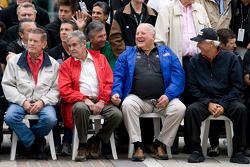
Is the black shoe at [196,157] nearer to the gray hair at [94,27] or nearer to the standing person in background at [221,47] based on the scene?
the standing person in background at [221,47]

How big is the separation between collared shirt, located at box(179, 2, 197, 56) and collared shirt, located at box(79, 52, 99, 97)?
1372 millimetres

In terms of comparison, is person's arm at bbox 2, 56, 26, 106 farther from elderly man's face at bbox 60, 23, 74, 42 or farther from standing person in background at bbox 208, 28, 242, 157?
standing person in background at bbox 208, 28, 242, 157

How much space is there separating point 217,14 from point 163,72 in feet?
5.81

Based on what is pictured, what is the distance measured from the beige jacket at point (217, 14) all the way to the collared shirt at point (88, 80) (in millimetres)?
2226

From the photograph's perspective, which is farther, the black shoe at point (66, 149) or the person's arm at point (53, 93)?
the black shoe at point (66, 149)

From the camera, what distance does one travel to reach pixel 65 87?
10648mm

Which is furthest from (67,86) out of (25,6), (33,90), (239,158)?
(239,158)

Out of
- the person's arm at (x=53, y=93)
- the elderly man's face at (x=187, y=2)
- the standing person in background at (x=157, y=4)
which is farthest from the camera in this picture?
the standing person in background at (x=157, y=4)

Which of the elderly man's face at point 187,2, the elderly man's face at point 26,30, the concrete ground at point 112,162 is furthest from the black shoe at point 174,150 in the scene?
the elderly man's face at point 26,30

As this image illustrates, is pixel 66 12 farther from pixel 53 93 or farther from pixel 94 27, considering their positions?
pixel 53 93

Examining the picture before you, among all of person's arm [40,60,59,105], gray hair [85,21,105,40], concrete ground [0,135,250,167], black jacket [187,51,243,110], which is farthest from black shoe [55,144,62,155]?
black jacket [187,51,243,110]

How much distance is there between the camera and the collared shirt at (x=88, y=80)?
10.8 meters

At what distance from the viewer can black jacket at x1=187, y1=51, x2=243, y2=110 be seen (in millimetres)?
10875

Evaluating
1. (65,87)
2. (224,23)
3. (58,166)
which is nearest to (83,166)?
(58,166)
